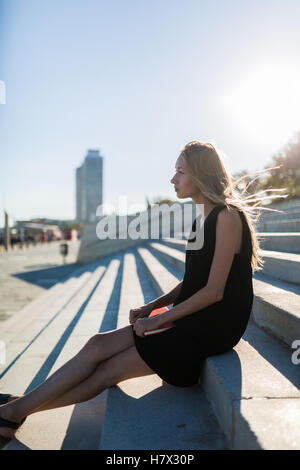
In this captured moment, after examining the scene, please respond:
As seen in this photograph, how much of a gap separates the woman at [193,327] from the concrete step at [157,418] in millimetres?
109

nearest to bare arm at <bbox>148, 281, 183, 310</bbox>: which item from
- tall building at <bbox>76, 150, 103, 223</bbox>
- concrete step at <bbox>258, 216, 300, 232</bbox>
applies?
concrete step at <bbox>258, 216, 300, 232</bbox>

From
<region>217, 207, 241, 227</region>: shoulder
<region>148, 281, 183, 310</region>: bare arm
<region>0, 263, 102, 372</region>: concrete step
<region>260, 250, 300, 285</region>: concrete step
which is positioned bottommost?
<region>0, 263, 102, 372</region>: concrete step

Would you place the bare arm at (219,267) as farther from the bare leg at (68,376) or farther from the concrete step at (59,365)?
the concrete step at (59,365)

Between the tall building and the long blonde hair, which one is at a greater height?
the tall building

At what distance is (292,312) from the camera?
6.70ft

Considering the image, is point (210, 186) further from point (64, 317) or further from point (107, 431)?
point (64, 317)

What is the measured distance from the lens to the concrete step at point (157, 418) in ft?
5.11

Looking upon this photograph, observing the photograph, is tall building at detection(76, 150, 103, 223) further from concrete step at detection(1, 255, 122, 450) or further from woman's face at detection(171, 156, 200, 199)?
woman's face at detection(171, 156, 200, 199)

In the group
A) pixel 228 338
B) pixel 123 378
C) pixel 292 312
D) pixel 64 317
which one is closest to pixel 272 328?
pixel 292 312

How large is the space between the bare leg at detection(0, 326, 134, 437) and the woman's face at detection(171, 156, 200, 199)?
0.91 m

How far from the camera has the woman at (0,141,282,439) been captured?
74.2 inches

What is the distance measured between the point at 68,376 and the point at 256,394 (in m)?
0.99

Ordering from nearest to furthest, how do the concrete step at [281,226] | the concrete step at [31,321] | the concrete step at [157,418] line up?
1. the concrete step at [157,418]
2. the concrete step at [31,321]
3. the concrete step at [281,226]

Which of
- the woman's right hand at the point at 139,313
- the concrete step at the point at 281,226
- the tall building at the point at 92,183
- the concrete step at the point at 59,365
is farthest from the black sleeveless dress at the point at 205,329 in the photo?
the tall building at the point at 92,183
